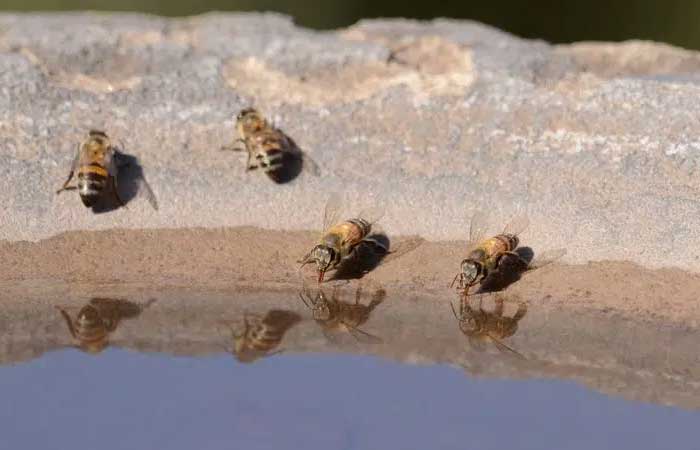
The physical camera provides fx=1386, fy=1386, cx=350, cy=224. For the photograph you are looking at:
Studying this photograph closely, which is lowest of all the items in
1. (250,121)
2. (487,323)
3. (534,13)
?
(487,323)

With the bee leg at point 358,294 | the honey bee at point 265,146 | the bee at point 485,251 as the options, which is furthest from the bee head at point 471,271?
the honey bee at point 265,146

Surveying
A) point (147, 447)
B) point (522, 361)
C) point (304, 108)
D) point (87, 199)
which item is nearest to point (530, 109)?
point (304, 108)

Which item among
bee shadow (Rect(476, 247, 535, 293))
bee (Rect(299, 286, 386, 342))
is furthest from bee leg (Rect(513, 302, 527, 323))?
bee (Rect(299, 286, 386, 342))

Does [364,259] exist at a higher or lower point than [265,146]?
lower

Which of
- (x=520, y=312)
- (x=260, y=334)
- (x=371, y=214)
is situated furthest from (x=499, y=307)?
(x=260, y=334)

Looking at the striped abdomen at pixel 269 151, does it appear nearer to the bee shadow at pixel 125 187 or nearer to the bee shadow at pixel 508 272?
the bee shadow at pixel 125 187

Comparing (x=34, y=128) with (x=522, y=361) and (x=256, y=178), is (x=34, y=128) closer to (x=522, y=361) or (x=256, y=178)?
(x=256, y=178)

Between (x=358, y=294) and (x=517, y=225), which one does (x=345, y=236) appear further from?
(x=517, y=225)
